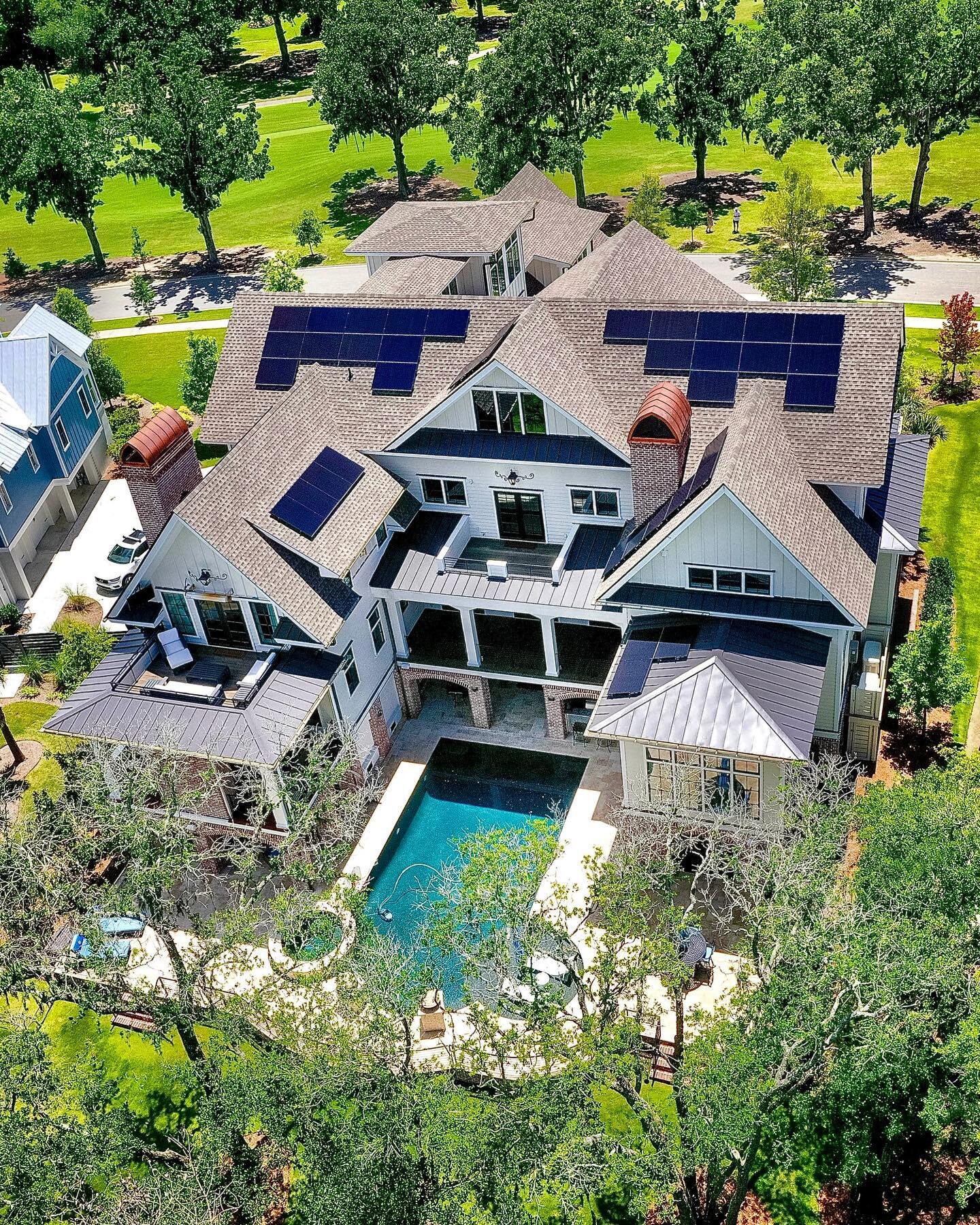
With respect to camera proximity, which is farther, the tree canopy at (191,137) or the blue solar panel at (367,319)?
the tree canopy at (191,137)

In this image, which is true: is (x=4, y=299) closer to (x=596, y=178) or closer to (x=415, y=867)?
(x=596, y=178)

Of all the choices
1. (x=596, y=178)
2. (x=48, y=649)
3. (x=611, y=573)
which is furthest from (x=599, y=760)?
(x=596, y=178)

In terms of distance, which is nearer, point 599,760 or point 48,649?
point 599,760

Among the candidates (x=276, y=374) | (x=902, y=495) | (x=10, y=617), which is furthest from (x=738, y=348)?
(x=10, y=617)

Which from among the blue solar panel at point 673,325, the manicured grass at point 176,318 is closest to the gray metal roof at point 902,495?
the blue solar panel at point 673,325

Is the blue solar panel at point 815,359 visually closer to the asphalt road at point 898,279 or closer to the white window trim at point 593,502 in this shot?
the white window trim at point 593,502
